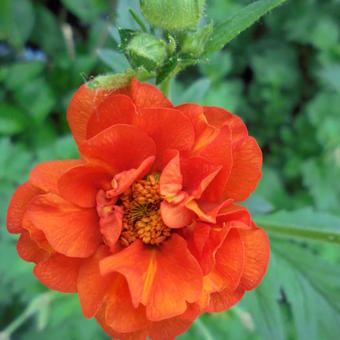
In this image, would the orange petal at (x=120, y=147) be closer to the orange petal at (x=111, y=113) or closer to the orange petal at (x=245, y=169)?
the orange petal at (x=111, y=113)

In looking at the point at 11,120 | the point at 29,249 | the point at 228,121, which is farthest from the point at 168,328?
the point at 11,120

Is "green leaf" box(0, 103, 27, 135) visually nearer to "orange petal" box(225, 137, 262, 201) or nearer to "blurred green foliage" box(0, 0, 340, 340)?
"blurred green foliage" box(0, 0, 340, 340)

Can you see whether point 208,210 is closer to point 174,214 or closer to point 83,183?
point 174,214

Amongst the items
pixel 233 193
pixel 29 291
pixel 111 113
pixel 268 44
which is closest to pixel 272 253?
pixel 233 193

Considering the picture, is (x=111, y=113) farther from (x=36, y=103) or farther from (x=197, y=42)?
(x=36, y=103)

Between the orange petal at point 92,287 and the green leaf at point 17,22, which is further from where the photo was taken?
the green leaf at point 17,22

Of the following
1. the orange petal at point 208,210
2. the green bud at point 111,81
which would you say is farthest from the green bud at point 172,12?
the orange petal at point 208,210

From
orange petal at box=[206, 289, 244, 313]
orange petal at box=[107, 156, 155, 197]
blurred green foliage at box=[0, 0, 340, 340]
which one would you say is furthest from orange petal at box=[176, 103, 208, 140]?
blurred green foliage at box=[0, 0, 340, 340]
